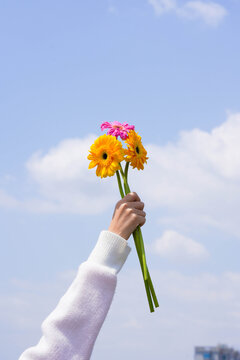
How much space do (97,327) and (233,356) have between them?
54.3 feet

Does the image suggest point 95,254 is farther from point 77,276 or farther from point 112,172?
point 112,172

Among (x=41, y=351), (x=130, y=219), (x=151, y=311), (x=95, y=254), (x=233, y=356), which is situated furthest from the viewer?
(x=233, y=356)

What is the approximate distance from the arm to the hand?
137 mm

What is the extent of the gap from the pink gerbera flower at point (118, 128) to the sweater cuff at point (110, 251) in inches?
32.0

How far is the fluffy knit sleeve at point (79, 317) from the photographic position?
2359 millimetres

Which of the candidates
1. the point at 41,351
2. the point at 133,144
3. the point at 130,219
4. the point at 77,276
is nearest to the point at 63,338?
the point at 41,351

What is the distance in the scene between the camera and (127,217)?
105 inches

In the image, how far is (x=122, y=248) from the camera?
8.28 feet

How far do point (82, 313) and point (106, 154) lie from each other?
1.01 m

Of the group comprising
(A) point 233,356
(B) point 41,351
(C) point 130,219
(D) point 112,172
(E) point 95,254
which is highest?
(A) point 233,356

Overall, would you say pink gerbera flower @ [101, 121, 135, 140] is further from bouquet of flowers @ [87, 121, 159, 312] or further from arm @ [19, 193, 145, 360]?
arm @ [19, 193, 145, 360]

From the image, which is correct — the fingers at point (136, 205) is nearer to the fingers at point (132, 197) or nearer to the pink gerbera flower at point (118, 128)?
the fingers at point (132, 197)

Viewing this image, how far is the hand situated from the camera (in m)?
2.63

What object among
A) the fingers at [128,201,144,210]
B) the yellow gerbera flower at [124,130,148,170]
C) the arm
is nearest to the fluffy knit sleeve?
the arm
